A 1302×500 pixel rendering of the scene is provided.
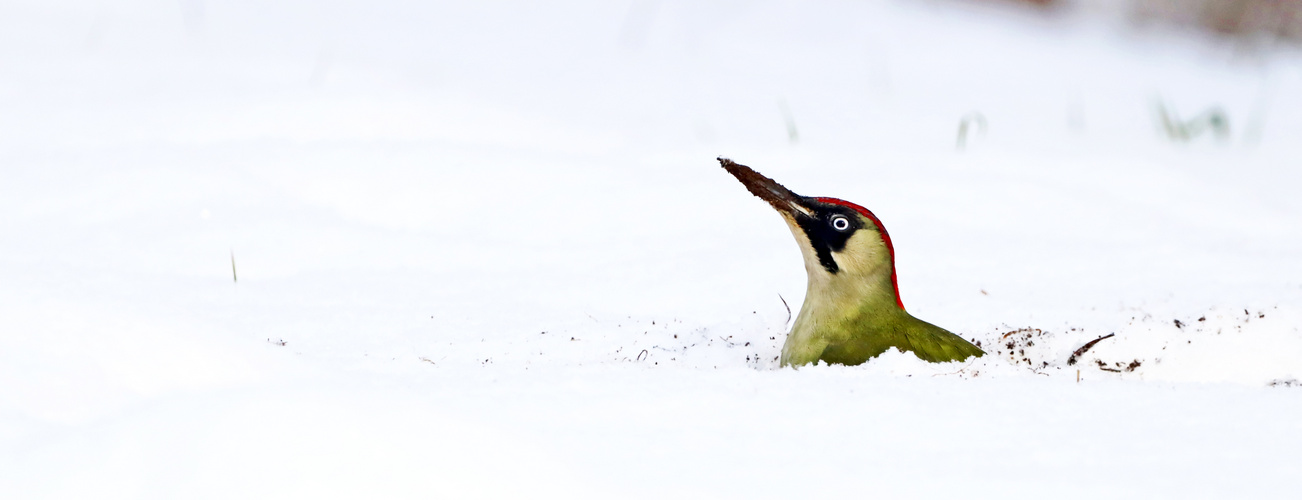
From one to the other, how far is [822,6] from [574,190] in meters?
4.12

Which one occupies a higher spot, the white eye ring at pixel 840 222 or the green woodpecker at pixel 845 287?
the white eye ring at pixel 840 222

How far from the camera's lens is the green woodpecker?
7.04 ft

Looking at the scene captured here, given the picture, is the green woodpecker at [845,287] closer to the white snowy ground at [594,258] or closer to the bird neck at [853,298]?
the bird neck at [853,298]

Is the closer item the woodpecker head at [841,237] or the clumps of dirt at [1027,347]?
the woodpecker head at [841,237]

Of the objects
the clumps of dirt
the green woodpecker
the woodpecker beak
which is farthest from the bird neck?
the clumps of dirt

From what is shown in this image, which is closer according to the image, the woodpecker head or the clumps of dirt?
the woodpecker head

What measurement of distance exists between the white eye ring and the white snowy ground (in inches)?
13.3

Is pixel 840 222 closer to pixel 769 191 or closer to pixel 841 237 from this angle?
pixel 841 237

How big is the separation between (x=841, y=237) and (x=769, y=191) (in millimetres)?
165

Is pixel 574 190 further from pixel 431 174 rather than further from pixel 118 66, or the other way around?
pixel 118 66

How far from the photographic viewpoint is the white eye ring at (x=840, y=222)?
2182mm

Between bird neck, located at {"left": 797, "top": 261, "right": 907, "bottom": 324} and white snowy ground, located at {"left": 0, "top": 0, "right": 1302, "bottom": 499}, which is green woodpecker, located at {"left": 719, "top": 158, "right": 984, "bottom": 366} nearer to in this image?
bird neck, located at {"left": 797, "top": 261, "right": 907, "bottom": 324}

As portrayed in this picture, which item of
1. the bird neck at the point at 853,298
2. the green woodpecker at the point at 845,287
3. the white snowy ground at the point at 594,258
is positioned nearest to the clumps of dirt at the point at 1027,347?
the white snowy ground at the point at 594,258

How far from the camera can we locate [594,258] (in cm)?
303
